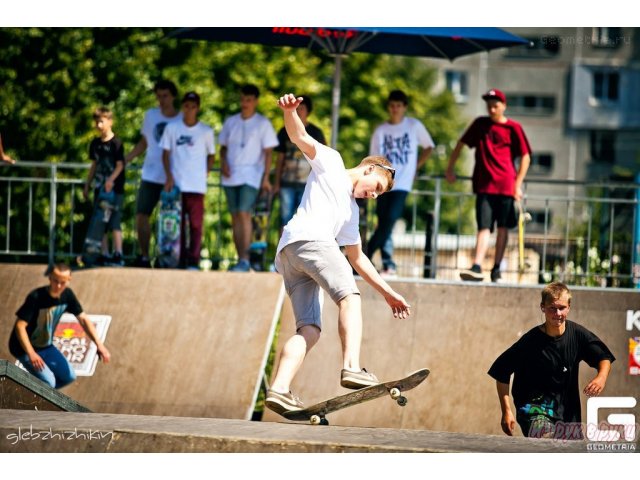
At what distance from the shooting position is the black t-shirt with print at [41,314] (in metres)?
9.59

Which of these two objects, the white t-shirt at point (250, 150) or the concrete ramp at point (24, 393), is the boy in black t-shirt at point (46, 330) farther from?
the white t-shirt at point (250, 150)

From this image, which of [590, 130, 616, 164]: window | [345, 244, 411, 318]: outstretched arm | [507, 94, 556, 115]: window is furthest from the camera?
[507, 94, 556, 115]: window

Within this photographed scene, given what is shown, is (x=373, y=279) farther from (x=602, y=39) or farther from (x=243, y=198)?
(x=602, y=39)

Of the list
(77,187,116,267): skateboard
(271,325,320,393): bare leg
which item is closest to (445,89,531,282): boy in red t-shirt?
(77,187,116,267): skateboard

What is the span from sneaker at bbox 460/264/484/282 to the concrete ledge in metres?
4.23

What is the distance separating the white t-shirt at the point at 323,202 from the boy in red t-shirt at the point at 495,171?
4212 millimetres

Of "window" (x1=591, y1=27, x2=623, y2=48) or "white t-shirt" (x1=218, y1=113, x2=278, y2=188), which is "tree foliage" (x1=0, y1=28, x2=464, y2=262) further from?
"window" (x1=591, y1=27, x2=623, y2=48)

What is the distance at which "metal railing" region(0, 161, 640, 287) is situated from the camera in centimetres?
1183

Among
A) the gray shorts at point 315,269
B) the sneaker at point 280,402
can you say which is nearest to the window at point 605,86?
the gray shorts at point 315,269

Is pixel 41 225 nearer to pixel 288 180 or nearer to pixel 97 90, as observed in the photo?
pixel 97 90

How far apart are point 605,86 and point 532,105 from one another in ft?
13.9

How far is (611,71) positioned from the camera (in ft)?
193

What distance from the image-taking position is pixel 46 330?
31.8 feet
